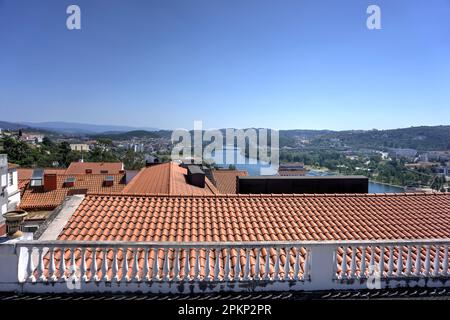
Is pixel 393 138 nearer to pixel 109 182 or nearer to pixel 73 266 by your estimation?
pixel 109 182

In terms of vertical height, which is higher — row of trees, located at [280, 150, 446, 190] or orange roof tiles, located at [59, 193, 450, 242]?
orange roof tiles, located at [59, 193, 450, 242]

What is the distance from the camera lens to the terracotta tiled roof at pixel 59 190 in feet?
69.9

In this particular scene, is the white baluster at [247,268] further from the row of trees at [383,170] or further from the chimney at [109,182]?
the row of trees at [383,170]

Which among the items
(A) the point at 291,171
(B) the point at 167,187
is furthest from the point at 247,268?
(A) the point at 291,171

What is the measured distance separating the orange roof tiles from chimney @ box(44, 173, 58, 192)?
1965 cm

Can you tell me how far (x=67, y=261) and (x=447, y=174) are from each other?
41314 millimetres

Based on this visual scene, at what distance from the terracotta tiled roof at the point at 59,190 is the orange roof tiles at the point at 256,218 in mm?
15131

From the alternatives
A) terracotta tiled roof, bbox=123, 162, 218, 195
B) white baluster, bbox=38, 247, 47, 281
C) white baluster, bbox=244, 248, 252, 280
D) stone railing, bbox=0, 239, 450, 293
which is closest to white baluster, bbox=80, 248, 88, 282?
stone railing, bbox=0, 239, 450, 293

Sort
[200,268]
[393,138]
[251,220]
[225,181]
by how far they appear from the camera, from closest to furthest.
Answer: [200,268]
[251,220]
[225,181]
[393,138]

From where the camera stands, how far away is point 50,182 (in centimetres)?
2345

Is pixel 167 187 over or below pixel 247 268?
below

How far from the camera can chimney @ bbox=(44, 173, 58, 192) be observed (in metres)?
23.3

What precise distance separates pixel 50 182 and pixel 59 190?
1.06 m

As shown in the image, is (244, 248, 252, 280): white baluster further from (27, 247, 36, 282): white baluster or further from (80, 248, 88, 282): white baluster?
(27, 247, 36, 282): white baluster
